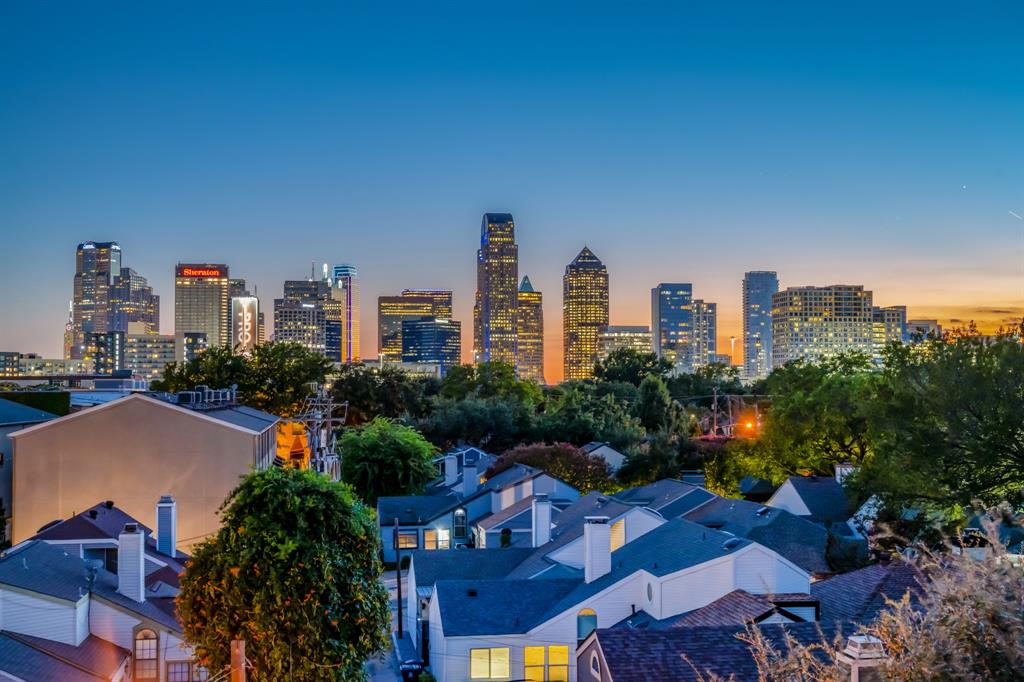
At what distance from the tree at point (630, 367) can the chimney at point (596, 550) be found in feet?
348

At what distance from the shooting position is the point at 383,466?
67.0m

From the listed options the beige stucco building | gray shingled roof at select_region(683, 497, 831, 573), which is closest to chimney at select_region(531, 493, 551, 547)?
gray shingled roof at select_region(683, 497, 831, 573)

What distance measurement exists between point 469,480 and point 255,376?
37.6 m

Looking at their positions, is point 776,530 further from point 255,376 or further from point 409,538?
point 255,376

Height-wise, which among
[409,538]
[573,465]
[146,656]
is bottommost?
[409,538]

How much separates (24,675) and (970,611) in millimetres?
16071

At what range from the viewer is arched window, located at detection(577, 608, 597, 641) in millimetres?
29016

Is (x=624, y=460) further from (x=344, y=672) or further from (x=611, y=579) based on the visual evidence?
(x=344, y=672)

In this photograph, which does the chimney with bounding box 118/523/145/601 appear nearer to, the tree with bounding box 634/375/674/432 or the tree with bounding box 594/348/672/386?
the tree with bounding box 634/375/674/432

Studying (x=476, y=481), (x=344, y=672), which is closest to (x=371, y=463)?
(x=476, y=481)

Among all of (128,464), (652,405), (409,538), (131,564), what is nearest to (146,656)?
(131,564)

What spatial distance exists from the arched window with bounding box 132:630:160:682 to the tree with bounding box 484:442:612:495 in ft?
119

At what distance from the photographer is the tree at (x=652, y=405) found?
9819 centimetres

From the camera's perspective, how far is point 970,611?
9781 mm
